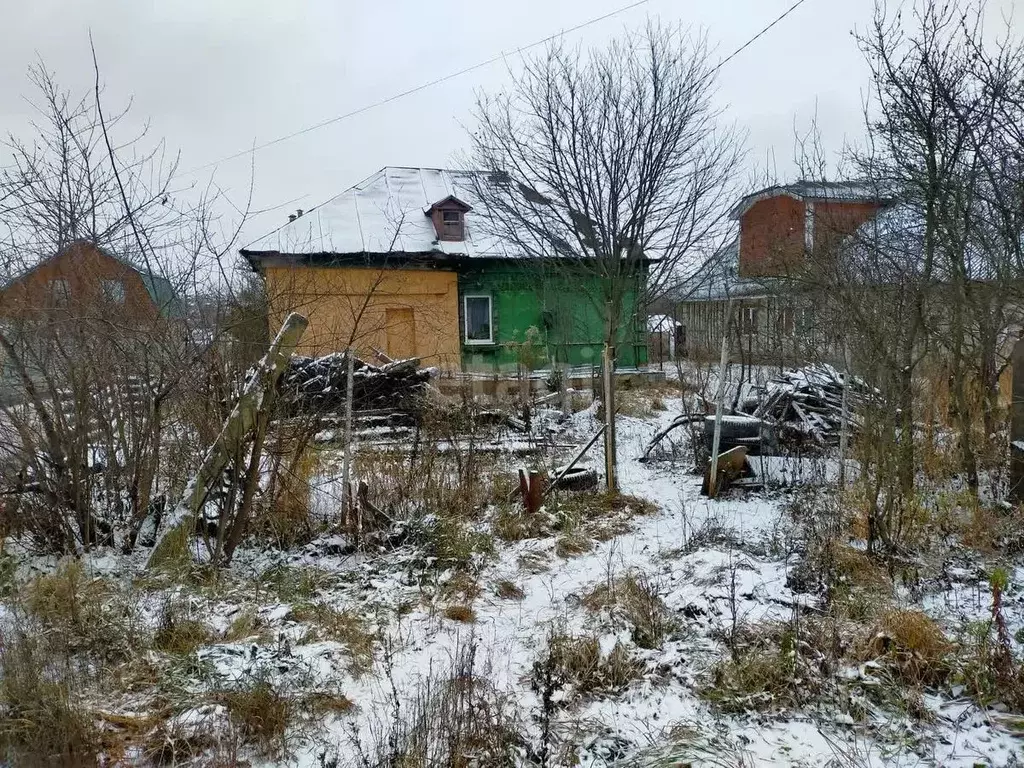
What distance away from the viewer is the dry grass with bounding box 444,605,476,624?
4.07 metres

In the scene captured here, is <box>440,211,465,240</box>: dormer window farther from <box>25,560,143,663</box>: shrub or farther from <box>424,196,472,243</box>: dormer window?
<box>25,560,143,663</box>: shrub

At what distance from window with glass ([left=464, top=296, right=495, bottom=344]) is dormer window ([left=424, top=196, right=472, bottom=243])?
171cm

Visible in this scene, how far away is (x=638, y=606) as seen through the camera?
386 cm

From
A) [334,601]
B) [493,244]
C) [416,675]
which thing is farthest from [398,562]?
[493,244]

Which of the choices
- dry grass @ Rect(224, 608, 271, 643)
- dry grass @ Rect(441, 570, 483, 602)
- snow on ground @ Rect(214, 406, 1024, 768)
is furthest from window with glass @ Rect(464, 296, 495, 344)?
dry grass @ Rect(224, 608, 271, 643)

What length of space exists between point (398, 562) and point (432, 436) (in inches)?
96.9

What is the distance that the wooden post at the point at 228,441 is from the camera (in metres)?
4.73

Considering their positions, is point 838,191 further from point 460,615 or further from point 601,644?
point 460,615

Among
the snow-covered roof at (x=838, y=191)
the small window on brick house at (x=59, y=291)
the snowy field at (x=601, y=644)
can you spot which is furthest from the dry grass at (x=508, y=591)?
the snow-covered roof at (x=838, y=191)

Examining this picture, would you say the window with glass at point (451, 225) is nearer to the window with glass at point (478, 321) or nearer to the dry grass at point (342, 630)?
the window with glass at point (478, 321)

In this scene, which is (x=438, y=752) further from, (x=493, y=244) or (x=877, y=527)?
(x=493, y=244)

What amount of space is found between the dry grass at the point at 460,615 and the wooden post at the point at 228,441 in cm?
202

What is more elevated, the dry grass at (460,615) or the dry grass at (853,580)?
the dry grass at (853,580)

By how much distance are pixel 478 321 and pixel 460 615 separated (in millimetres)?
14345
